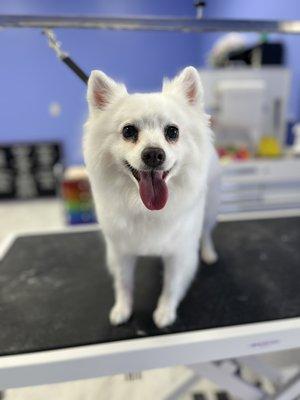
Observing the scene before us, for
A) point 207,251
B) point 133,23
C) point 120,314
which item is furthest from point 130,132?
point 207,251

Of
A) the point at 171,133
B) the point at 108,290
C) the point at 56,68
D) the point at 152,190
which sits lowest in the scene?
the point at 108,290

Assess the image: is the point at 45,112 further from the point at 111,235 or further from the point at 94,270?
the point at 111,235

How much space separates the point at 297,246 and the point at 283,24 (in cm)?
76

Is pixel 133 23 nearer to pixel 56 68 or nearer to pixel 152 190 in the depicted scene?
pixel 152 190

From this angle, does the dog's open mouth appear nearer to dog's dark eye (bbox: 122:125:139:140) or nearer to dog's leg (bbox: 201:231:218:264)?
dog's dark eye (bbox: 122:125:139:140)

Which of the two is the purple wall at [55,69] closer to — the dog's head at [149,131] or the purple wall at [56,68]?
the purple wall at [56,68]

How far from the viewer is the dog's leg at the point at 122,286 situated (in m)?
0.87

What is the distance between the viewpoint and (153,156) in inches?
24.6

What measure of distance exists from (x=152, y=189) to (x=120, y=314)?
1.26 feet

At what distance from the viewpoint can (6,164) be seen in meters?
3.84

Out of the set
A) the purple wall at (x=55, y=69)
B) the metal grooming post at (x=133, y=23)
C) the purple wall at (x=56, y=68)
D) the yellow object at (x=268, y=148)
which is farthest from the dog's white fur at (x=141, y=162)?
the purple wall at (x=55, y=69)

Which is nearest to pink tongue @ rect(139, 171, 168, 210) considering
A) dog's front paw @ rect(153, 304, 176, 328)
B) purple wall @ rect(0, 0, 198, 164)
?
dog's front paw @ rect(153, 304, 176, 328)

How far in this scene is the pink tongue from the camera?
0.67 m

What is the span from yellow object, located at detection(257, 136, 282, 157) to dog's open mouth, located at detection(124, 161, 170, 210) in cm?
179
